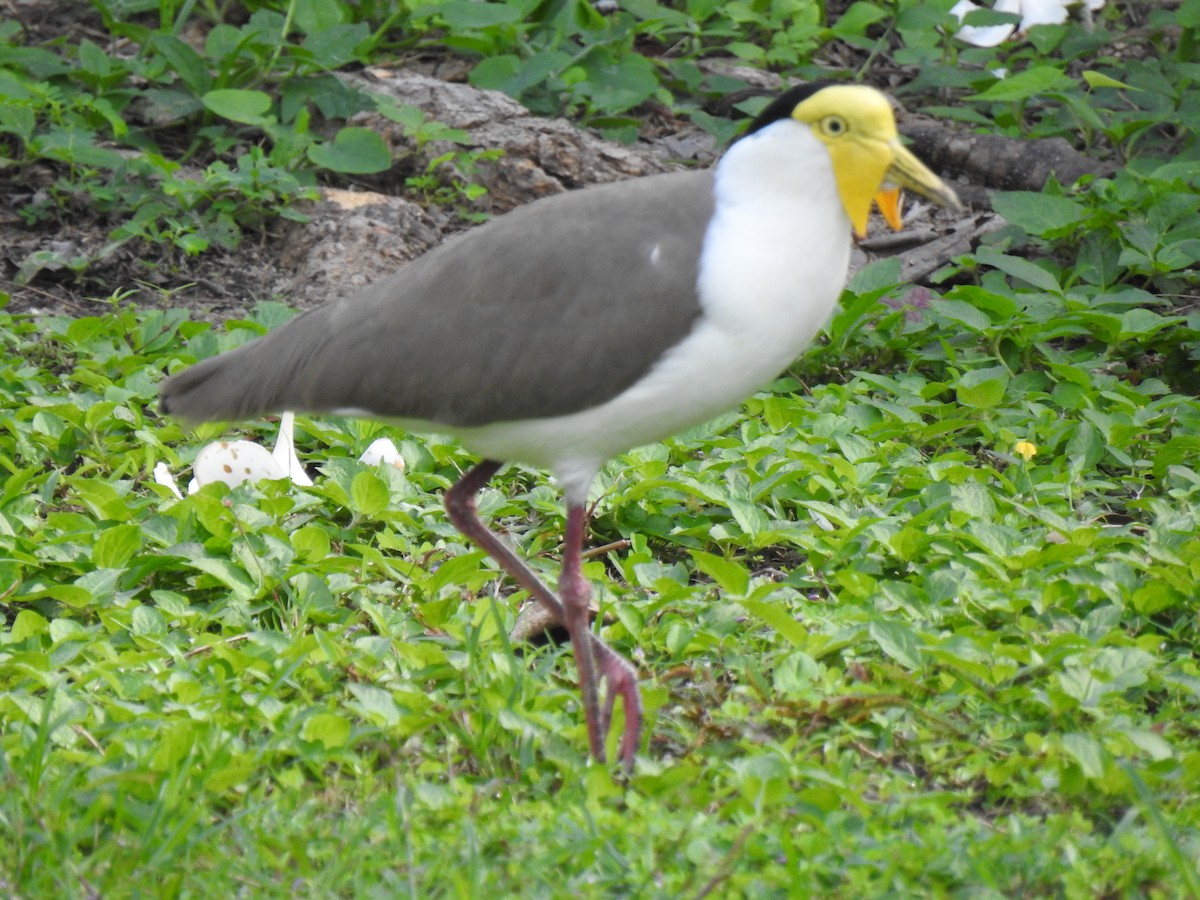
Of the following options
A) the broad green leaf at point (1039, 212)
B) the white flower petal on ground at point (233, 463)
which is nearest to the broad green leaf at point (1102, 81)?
the broad green leaf at point (1039, 212)

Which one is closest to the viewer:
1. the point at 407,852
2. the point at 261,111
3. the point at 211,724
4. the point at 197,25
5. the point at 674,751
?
the point at 407,852

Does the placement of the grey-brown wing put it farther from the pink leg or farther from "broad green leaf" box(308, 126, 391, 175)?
"broad green leaf" box(308, 126, 391, 175)

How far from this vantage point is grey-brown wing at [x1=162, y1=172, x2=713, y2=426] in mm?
3342

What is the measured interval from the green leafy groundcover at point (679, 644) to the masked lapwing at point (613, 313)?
14.7 inches

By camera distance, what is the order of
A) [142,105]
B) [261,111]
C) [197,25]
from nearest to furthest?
[261,111] → [142,105] → [197,25]

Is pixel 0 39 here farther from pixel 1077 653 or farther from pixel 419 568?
pixel 1077 653

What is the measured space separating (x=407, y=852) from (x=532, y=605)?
137 cm

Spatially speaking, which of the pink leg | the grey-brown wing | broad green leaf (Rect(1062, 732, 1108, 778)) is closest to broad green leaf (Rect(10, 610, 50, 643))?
the grey-brown wing

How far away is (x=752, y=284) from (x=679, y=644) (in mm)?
1044

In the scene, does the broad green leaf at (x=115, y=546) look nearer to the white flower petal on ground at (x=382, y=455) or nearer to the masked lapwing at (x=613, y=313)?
the masked lapwing at (x=613, y=313)

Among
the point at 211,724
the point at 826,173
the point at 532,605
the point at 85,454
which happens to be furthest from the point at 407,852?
the point at 85,454

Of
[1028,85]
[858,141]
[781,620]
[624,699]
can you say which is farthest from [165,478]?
[1028,85]

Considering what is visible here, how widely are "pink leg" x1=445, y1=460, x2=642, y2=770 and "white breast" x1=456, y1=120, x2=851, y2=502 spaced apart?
0.31m

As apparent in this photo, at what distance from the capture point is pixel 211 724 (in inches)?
130
